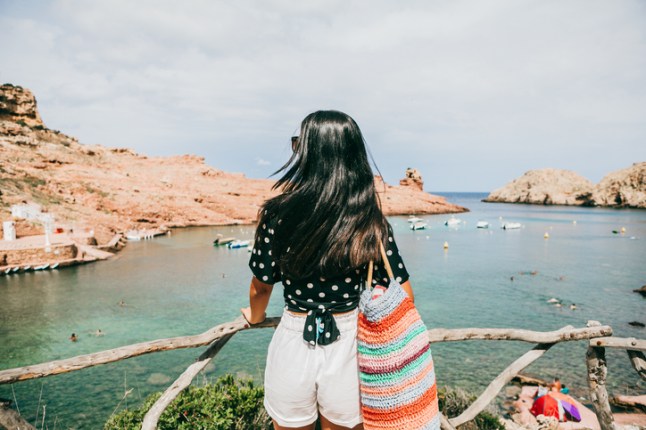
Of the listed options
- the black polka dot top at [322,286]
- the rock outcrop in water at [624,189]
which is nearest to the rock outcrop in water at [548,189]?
the rock outcrop in water at [624,189]

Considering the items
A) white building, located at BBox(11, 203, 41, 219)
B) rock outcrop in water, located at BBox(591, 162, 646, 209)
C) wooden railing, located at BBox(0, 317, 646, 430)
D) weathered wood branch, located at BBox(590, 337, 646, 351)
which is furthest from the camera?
rock outcrop in water, located at BBox(591, 162, 646, 209)

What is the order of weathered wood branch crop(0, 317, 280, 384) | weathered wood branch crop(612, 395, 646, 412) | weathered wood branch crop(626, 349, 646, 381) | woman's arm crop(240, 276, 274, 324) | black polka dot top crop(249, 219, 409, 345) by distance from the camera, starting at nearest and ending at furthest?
black polka dot top crop(249, 219, 409, 345) < woman's arm crop(240, 276, 274, 324) < weathered wood branch crop(0, 317, 280, 384) < weathered wood branch crop(626, 349, 646, 381) < weathered wood branch crop(612, 395, 646, 412)

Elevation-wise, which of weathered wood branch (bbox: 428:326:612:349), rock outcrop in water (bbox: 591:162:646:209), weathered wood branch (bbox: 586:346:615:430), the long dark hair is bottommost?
weathered wood branch (bbox: 586:346:615:430)

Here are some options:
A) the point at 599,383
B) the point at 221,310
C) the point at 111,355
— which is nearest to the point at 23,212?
the point at 221,310

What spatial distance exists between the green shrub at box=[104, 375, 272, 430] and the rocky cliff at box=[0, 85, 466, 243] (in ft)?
106

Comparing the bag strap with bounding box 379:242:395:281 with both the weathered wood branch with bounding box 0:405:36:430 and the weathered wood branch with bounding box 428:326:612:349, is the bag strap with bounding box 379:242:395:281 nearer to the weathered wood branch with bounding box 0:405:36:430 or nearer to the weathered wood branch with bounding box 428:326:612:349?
the weathered wood branch with bounding box 428:326:612:349

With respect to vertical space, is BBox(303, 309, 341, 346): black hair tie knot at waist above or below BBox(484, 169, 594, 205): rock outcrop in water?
below

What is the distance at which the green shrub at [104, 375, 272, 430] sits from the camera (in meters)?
3.87

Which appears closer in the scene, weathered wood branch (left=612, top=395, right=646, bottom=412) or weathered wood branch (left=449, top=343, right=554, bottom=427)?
weathered wood branch (left=449, top=343, right=554, bottom=427)

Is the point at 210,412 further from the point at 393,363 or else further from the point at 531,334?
the point at 531,334

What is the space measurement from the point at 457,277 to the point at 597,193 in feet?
367

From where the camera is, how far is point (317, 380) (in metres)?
1.90

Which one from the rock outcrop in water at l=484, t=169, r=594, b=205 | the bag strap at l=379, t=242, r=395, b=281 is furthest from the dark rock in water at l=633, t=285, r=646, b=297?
the rock outcrop in water at l=484, t=169, r=594, b=205

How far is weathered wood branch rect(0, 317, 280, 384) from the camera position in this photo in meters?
2.56
